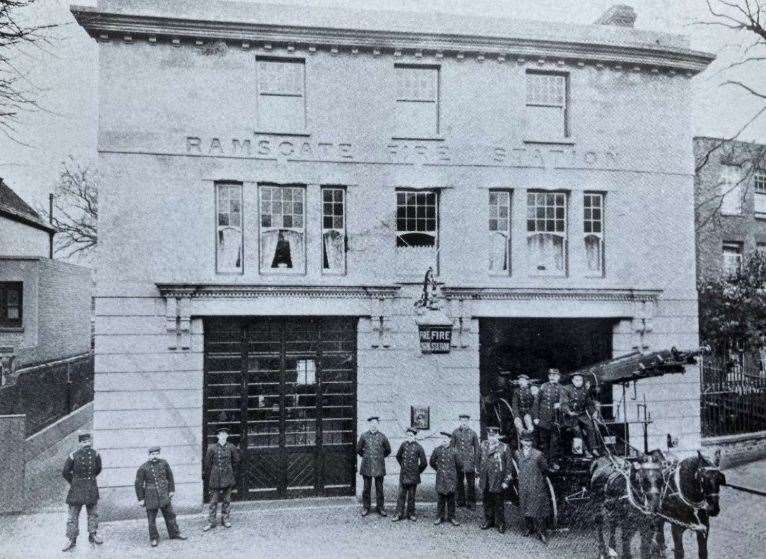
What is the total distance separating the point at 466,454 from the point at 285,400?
175 inches

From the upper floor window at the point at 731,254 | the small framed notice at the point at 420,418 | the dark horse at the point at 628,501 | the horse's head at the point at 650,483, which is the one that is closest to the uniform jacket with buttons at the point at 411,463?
the small framed notice at the point at 420,418

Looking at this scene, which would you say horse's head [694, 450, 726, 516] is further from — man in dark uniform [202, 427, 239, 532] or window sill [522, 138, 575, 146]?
man in dark uniform [202, 427, 239, 532]

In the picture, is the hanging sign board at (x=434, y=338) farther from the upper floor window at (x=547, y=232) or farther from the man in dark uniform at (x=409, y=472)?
the upper floor window at (x=547, y=232)

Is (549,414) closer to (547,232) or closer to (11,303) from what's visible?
Result: (547,232)

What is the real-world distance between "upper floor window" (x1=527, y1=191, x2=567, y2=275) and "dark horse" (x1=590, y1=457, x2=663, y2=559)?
5.96 metres

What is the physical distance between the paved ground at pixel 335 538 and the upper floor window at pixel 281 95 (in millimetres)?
8871

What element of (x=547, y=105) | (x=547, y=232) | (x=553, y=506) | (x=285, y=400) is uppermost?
(x=547, y=105)

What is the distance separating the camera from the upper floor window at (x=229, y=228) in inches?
554

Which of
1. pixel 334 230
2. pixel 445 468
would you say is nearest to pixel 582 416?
pixel 445 468

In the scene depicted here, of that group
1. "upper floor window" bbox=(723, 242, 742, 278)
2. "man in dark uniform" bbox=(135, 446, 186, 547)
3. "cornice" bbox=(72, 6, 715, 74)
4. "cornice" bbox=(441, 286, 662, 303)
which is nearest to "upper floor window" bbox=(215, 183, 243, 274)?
"cornice" bbox=(72, 6, 715, 74)

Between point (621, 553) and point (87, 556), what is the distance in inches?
379

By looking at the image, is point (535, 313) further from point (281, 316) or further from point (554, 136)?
point (281, 316)

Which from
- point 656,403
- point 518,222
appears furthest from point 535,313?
point 656,403

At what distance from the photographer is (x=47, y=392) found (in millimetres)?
17891
